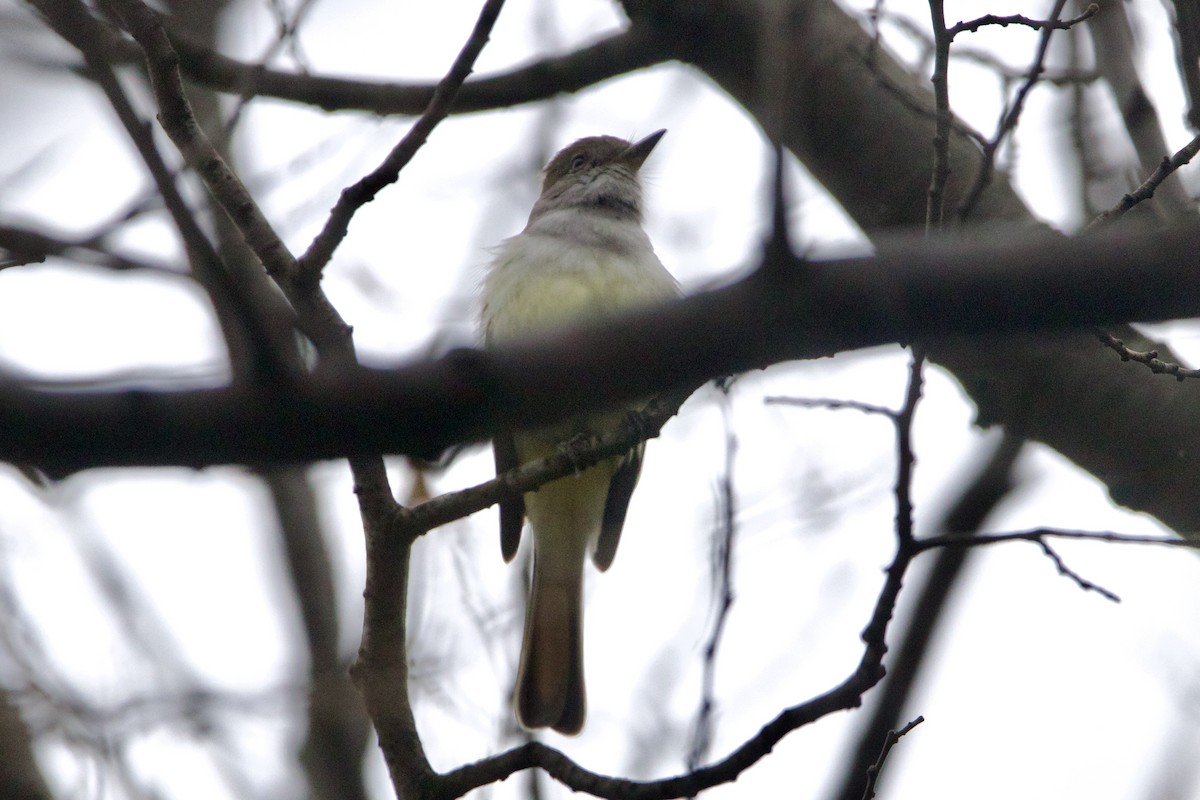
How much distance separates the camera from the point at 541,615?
5.86m

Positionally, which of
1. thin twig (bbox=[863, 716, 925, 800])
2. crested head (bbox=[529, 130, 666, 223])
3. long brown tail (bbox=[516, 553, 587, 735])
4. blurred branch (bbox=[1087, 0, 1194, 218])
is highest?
crested head (bbox=[529, 130, 666, 223])

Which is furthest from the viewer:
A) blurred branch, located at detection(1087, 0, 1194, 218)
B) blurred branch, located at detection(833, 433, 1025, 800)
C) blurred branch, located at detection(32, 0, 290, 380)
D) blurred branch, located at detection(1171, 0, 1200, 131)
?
blurred branch, located at detection(1087, 0, 1194, 218)

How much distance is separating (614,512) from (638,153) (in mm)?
2198

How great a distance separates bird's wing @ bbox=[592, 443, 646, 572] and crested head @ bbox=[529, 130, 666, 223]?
1.42 metres

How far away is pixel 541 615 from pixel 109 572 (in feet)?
7.02

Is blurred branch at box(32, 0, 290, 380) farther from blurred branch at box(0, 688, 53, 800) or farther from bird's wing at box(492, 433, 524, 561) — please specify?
bird's wing at box(492, 433, 524, 561)

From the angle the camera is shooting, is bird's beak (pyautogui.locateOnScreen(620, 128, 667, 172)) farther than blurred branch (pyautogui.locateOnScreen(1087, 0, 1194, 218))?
Yes

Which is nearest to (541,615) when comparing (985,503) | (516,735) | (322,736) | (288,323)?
(516,735)

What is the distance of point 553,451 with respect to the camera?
5.39 metres

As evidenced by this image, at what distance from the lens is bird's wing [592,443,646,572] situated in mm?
6059

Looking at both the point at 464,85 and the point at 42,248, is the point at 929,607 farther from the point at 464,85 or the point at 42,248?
the point at 42,248

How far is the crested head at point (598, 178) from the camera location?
6.74 metres

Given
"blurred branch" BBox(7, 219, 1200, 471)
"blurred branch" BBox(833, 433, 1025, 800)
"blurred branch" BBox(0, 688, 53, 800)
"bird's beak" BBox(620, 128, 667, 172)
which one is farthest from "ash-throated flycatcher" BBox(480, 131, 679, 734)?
"blurred branch" BBox(7, 219, 1200, 471)

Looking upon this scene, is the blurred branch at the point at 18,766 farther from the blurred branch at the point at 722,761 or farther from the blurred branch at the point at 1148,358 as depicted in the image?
the blurred branch at the point at 1148,358
